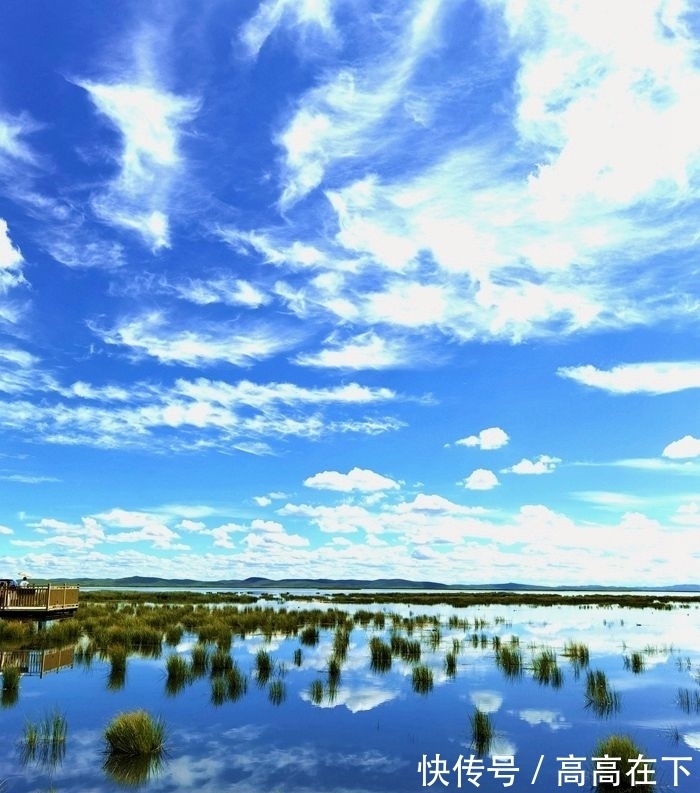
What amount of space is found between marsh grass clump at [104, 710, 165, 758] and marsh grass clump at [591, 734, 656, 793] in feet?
26.1

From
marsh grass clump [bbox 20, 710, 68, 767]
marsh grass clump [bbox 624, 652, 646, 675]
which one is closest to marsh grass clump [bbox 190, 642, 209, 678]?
marsh grass clump [bbox 20, 710, 68, 767]

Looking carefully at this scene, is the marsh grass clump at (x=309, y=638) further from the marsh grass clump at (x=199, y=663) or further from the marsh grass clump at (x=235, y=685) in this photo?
the marsh grass clump at (x=235, y=685)

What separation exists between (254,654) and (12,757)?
14931 mm

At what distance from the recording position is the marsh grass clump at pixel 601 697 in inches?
693

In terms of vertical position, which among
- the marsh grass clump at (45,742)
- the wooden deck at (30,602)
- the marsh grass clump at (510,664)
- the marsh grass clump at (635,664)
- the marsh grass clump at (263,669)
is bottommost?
the marsh grass clump at (635,664)

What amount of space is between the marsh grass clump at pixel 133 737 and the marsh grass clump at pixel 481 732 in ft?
20.8

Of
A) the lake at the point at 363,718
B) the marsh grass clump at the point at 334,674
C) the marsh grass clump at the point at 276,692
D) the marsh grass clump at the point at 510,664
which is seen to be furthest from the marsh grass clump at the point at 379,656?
the marsh grass clump at the point at 276,692

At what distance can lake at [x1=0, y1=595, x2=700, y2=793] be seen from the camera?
12.0m

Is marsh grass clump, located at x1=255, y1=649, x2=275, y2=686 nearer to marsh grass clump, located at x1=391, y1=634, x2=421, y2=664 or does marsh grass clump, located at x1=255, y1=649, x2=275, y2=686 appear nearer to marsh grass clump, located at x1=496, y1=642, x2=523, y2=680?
marsh grass clump, located at x1=391, y1=634, x2=421, y2=664

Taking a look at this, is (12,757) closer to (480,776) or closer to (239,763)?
(239,763)

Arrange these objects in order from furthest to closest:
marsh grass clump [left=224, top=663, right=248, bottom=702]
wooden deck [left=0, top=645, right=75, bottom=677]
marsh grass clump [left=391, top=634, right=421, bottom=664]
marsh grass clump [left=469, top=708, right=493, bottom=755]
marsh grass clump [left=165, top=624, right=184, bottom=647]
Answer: marsh grass clump [left=165, top=624, right=184, bottom=647] → marsh grass clump [left=391, top=634, right=421, bottom=664] → wooden deck [left=0, top=645, right=75, bottom=677] → marsh grass clump [left=224, top=663, right=248, bottom=702] → marsh grass clump [left=469, top=708, right=493, bottom=755]

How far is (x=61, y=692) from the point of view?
18.6m

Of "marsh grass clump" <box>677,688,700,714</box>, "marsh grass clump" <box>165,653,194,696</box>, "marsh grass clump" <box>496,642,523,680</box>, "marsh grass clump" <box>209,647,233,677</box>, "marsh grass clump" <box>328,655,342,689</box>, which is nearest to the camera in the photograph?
A: "marsh grass clump" <box>677,688,700,714</box>

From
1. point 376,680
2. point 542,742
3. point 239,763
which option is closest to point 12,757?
point 239,763
